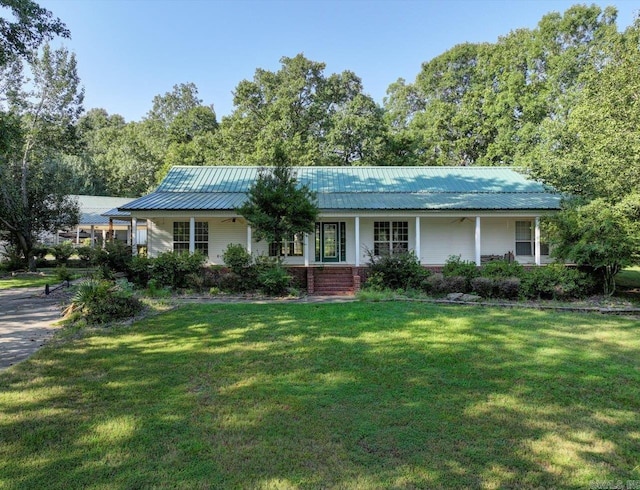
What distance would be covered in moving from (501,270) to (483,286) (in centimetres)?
122

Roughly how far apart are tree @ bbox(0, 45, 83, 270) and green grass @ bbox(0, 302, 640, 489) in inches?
687

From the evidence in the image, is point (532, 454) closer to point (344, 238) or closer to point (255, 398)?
point (255, 398)

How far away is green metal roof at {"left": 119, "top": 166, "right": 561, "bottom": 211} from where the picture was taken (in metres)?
15.3

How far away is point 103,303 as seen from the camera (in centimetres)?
793

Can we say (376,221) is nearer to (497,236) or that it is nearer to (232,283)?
(497,236)

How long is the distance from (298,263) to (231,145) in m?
17.7

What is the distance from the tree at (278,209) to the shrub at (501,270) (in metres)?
5.81

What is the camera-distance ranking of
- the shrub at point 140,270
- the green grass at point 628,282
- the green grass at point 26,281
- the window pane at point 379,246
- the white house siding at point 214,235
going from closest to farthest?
the shrub at point 140,270
the green grass at point 628,282
the green grass at point 26,281
the white house siding at point 214,235
the window pane at point 379,246

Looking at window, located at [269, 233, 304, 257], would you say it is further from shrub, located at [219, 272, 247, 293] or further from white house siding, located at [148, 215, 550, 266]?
shrub, located at [219, 272, 247, 293]

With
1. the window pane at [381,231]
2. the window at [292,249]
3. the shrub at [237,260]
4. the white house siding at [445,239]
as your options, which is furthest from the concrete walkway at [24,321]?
the white house siding at [445,239]

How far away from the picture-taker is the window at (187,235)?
1622 cm

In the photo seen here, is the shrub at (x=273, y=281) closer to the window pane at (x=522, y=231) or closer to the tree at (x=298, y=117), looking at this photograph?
the window pane at (x=522, y=231)

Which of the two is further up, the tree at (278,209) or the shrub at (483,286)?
the tree at (278,209)

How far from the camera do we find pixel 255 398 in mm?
4344
